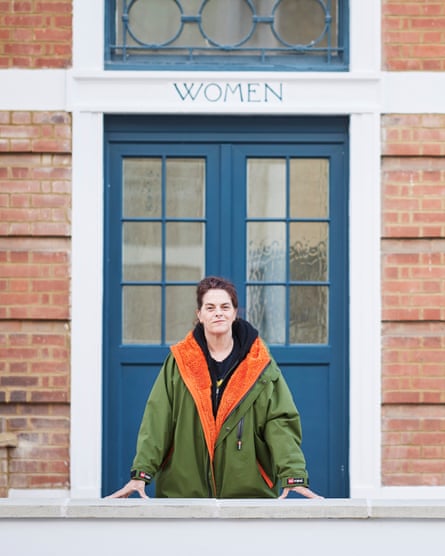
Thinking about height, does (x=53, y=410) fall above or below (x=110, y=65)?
below

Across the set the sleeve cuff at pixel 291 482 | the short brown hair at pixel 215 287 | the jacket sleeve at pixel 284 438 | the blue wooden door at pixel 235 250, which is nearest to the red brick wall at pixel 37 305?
the blue wooden door at pixel 235 250

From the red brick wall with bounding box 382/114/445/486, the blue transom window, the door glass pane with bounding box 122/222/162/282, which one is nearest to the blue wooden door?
the door glass pane with bounding box 122/222/162/282

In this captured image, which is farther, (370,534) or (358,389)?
(358,389)

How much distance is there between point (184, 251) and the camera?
6504mm

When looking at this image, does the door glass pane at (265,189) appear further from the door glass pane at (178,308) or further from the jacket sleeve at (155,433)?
the jacket sleeve at (155,433)

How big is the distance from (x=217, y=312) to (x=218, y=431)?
0.50m

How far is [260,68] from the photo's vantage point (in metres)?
6.44

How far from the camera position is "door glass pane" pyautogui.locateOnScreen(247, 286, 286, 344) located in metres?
6.53

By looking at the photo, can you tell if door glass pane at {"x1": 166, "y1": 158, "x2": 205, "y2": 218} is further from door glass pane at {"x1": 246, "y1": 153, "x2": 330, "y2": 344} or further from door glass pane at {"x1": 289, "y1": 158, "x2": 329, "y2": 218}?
door glass pane at {"x1": 289, "y1": 158, "x2": 329, "y2": 218}

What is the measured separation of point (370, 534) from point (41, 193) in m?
3.34


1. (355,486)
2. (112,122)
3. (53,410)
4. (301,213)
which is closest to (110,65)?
(112,122)

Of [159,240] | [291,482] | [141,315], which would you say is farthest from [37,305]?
[291,482]

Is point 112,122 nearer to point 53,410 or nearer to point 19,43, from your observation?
point 19,43

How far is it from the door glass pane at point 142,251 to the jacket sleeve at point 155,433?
2125mm
